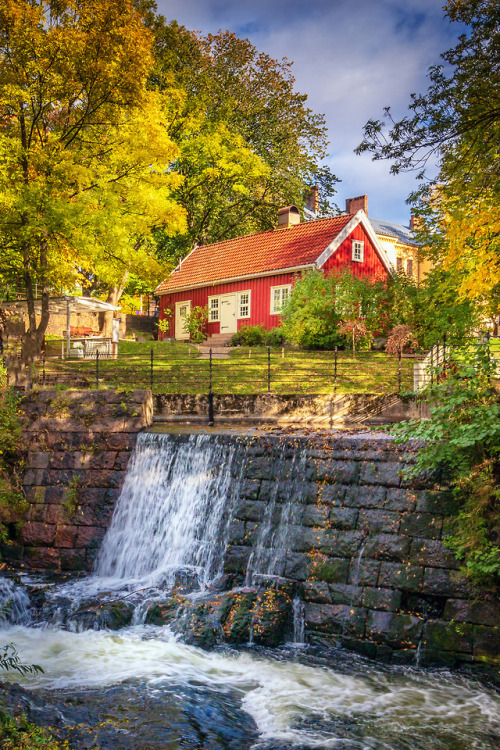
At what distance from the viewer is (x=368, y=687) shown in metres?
6.93

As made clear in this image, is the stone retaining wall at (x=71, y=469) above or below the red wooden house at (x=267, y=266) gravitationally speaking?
below

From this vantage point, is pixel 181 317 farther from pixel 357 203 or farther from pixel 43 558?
pixel 43 558

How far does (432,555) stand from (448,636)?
36.9 inches

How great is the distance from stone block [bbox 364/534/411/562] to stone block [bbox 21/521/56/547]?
20.9 feet

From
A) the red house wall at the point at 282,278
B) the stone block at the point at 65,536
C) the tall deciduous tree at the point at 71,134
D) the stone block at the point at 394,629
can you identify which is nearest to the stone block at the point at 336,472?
the stone block at the point at 394,629

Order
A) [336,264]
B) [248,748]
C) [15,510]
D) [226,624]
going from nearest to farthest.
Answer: [248,748], [226,624], [15,510], [336,264]

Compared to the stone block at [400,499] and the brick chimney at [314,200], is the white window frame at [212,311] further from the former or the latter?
the stone block at [400,499]

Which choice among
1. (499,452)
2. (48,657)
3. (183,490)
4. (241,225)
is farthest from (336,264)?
(48,657)

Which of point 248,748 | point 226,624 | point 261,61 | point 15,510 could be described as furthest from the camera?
point 261,61

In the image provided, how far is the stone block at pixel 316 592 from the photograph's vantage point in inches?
329

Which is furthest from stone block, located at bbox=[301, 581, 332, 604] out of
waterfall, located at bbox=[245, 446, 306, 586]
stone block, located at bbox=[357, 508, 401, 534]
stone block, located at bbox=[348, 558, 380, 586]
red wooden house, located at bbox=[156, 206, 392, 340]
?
red wooden house, located at bbox=[156, 206, 392, 340]

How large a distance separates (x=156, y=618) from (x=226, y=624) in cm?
109

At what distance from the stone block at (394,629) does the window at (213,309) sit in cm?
2328

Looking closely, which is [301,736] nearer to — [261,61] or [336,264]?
[336,264]
